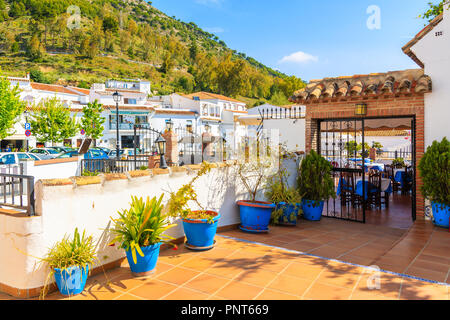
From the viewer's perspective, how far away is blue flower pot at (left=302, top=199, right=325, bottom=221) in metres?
7.32

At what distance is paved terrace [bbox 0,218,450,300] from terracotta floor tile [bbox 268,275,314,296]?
11 millimetres

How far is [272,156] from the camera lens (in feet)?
23.2

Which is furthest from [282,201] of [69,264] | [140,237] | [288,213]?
[69,264]

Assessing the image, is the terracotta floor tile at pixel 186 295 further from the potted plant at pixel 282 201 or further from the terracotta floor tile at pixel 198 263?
the potted plant at pixel 282 201

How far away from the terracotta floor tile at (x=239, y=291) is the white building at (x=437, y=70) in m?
5.49

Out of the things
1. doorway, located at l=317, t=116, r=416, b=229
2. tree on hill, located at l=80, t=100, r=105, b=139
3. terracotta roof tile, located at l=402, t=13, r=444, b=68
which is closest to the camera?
terracotta roof tile, located at l=402, t=13, r=444, b=68

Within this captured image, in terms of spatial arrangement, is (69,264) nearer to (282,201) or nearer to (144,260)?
(144,260)

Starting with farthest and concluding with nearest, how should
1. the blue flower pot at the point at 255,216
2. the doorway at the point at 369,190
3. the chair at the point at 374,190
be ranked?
the chair at the point at 374,190, the doorway at the point at 369,190, the blue flower pot at the point at 255,216

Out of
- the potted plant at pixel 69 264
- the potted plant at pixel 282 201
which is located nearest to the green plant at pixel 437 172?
the potted plant at pixel 282 201

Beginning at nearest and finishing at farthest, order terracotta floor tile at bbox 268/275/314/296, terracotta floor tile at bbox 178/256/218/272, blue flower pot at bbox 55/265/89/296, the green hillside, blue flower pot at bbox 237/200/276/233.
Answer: blue flower pot at bbox 55/265/89/296 < terracotta floor tile at bbox 268/275/314/296 < terracotta floor tile at bbox 178/256/218/272 < blue flower pot at bbox 237/200/276/233 < the green hillside

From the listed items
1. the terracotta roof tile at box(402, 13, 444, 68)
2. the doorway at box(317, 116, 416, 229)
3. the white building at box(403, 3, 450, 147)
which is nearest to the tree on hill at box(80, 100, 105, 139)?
the doorway at box(317, 116, 416, 229)

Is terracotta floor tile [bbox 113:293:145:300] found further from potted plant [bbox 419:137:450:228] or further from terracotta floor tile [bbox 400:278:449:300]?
potted plant [bbox 419:137:450:228]

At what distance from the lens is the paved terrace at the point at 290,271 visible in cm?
331
